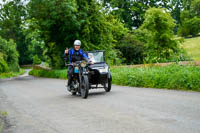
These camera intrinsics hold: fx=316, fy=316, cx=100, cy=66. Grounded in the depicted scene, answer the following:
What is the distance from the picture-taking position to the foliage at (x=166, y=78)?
1189 centimetres

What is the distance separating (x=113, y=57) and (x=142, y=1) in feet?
84.4

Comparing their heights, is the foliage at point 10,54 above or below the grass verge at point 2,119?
above

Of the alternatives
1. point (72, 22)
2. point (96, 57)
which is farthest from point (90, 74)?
point (72, 22)

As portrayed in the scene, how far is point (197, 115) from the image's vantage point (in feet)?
21.3

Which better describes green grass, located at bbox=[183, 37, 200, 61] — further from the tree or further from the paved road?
the paved road

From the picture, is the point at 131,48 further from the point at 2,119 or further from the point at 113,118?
the point at 113,118

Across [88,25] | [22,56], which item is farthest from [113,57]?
[22,56]

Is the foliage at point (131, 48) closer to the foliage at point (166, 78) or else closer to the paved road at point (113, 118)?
the foliage at point (166, 78)

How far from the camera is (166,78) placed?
43.5 feet

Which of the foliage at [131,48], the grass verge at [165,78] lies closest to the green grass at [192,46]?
the foliage at [131,48]

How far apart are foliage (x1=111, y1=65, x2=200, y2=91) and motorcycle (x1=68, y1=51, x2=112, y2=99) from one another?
2405mm

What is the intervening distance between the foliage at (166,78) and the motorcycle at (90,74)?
2405mm

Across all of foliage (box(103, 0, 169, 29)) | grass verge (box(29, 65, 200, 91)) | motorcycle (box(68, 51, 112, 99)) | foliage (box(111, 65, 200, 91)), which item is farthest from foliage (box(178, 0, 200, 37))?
motorcycle (box(68, 51, 112, 99))

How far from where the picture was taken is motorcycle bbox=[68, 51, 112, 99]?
11.1 m
